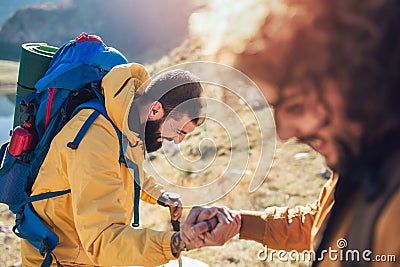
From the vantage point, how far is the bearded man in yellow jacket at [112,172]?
7.91 feet

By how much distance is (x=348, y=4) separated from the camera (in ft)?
3.51

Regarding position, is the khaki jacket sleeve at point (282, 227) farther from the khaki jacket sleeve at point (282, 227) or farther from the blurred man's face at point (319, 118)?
the blurred man's face at point (319, 118)

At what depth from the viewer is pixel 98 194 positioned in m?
2.43

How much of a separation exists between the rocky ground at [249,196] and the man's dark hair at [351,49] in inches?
152

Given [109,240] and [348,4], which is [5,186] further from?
[348,4]

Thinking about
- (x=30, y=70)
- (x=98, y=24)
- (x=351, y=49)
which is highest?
(x=98, y=24)

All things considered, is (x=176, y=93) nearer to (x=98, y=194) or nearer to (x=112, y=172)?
(x=112, y=172)

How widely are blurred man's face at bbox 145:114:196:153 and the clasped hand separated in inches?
20.4

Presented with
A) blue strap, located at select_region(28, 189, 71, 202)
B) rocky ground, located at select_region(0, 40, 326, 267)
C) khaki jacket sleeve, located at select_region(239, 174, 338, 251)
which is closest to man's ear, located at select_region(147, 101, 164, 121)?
blue strap, located at select_region(28, 189, 71, 202)

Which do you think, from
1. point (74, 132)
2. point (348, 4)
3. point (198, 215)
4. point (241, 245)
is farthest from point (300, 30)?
point (241, 245)

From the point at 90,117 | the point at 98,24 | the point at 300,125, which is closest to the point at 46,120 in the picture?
the point at 90,117

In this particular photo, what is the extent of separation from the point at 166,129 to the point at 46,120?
600 millimetres

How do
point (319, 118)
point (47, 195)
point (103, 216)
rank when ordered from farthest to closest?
point (47, 195) < point (103, 216) < point (319, 118)

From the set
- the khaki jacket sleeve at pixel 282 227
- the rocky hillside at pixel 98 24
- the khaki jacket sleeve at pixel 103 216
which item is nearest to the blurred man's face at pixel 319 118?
the khaki jacket sleeve at pixel 282 227
